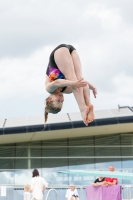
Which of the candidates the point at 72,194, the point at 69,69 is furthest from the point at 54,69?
the point at 72,194

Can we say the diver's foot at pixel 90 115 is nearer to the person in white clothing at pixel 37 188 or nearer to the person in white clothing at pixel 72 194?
the person in white clothing at pixel 37 188

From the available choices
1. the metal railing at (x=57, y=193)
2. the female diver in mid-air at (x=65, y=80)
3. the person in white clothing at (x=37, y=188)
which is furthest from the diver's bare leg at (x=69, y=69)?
the metal railing at (x=57, y=193)

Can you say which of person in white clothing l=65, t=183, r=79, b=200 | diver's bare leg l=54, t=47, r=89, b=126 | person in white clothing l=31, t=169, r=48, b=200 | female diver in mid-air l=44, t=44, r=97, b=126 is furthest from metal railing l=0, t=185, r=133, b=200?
diver's bare leg l=54, t=47, r=89, b=126

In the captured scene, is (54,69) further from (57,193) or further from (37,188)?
(57,193)

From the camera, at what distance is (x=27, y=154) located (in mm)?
20656

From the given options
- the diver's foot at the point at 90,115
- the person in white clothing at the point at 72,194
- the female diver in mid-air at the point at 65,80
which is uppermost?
the female diver in mid-air at the point at 65,80

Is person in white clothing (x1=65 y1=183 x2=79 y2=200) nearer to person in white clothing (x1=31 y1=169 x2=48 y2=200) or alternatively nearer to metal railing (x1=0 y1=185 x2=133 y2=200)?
metal railing (x1=0 y1=185 x2=133 y2=200)

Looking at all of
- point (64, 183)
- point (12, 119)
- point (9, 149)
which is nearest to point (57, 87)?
point (64, 183)

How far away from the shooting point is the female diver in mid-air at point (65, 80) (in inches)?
276

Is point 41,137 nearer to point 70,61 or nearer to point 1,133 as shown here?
point 1,133

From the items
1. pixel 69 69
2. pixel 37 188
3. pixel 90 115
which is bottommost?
pixel 37 188

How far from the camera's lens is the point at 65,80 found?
687 cm

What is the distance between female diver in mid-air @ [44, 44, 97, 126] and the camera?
23.0 feet

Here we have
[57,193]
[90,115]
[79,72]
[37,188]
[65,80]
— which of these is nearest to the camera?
[65,80]
